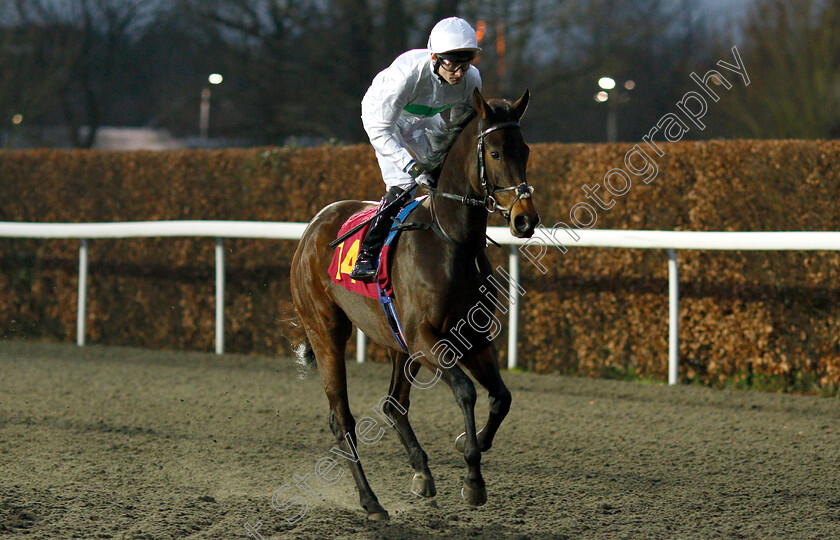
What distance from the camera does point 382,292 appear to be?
3941mm

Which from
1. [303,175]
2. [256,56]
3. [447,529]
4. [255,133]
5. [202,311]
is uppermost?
[256,56]

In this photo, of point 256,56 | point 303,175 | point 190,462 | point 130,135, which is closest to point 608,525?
point 190,462

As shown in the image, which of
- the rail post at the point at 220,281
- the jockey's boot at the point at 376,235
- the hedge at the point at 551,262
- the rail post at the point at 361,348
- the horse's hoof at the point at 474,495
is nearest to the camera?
the horse's hoof at the point at 474,495

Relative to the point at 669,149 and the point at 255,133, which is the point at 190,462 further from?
the point at 255,133

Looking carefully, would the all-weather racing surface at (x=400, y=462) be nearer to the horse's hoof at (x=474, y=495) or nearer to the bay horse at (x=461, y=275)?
the horse's hoof at (x=474, y=495)

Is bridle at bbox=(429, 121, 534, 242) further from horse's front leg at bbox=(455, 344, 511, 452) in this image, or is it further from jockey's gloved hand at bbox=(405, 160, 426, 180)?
horse's front leg at bbox=(455, 344, 511, 452)

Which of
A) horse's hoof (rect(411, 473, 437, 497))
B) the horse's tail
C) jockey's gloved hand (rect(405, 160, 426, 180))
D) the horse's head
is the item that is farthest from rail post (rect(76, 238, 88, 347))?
the horse's head

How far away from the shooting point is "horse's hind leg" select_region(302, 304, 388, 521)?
3881 millimetres

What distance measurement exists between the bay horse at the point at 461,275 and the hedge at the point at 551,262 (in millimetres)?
1316

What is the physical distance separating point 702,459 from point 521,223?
6.74 feet

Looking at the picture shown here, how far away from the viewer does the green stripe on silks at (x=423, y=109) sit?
4141mm

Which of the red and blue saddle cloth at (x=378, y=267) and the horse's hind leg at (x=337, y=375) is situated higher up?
the red and blue saddle cloth at (x=378, y=267)

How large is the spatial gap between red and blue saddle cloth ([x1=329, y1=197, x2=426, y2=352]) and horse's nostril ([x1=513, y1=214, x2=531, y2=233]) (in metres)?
0.75

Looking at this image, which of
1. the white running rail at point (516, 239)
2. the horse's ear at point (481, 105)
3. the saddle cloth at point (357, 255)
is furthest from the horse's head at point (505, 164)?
the white running rail at point (516, 239)
